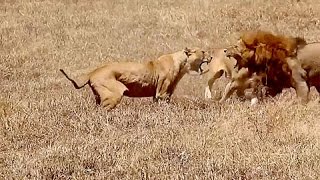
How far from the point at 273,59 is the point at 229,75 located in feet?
6.94

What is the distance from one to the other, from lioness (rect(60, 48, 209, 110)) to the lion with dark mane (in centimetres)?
82

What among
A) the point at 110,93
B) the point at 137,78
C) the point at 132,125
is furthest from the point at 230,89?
the point at 132,125

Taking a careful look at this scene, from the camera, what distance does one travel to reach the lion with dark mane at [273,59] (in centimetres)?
1029

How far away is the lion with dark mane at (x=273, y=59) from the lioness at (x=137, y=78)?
2.70 feet

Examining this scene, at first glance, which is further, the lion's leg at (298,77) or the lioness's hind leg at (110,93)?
the lion's leg at (298,77)

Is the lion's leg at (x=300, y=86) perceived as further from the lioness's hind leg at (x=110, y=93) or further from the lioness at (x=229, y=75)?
the lioness's hind leg at (x=110, y=93)

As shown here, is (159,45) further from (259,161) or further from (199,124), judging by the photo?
(259,161)

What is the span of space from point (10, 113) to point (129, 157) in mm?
2686

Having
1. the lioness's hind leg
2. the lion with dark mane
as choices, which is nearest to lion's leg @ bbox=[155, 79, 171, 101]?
the lioness's hind leg

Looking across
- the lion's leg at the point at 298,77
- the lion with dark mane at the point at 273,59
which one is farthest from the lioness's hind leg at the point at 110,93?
the lion's leg at the point at 298,77

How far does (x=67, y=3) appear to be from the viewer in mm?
21594

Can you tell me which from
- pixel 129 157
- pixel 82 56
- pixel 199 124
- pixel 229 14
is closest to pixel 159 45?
pixel 82 56

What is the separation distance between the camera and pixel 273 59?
1052 centimetres

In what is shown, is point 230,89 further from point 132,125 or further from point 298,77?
point 132,125
